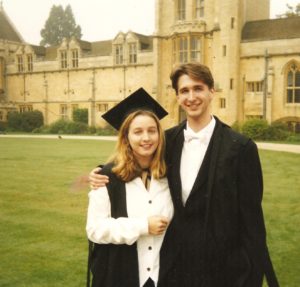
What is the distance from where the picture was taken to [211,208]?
273 centimetres

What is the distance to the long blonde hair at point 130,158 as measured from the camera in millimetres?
2840

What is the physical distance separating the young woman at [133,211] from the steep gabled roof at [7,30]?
47997 mm

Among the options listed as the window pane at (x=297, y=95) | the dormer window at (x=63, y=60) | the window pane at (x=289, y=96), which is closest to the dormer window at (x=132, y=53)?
the dormer window at (x=63, y=60)


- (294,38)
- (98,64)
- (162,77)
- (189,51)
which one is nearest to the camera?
(294,38)

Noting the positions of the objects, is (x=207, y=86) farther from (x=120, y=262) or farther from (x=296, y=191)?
(x=296, y=191)

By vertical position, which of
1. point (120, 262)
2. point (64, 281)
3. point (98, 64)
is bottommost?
point (64, 281)

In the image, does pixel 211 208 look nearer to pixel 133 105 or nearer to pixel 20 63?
pixel 133 105

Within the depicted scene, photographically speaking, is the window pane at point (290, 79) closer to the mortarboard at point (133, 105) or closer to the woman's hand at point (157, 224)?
the mortarboard at point (133, 105)

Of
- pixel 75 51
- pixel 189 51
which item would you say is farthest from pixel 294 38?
pixel 75 51

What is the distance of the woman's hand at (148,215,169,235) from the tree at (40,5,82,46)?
6276cm

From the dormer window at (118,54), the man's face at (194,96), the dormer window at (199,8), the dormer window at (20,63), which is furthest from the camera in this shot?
the dormer window at (20,63)

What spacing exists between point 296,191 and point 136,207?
7.03m

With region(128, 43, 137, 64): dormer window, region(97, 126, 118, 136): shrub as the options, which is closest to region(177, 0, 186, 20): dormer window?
region(128, 43, 137, 64): dormer window

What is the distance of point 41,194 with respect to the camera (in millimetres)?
8820
